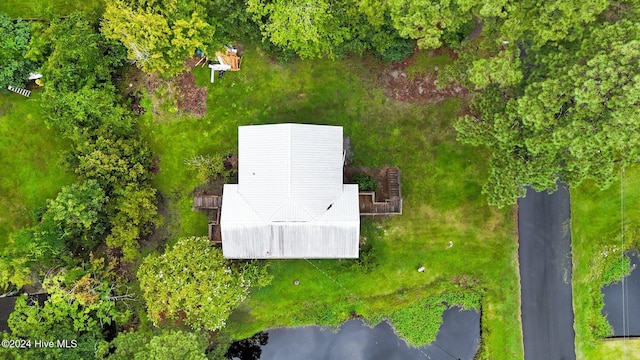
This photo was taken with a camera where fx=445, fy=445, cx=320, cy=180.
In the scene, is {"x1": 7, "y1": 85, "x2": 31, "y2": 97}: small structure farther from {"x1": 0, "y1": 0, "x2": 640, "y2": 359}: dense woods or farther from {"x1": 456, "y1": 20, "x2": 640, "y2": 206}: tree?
{"x1": 456, "y1": 20, "x2": 640, "y2": 206}: tree

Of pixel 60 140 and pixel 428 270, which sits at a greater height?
pixel 60 140

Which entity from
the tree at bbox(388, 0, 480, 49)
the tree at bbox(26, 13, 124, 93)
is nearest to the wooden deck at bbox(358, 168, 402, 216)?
the tree at bbox(388, 0, 480, 49)

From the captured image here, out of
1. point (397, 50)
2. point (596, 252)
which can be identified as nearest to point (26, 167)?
point (397, 50)

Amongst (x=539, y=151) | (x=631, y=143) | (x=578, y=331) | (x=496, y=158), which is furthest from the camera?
(x=578, y=331)

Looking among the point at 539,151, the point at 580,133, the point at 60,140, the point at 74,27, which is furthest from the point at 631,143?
the point at 60,140

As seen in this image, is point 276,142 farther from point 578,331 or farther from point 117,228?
point 578,331
